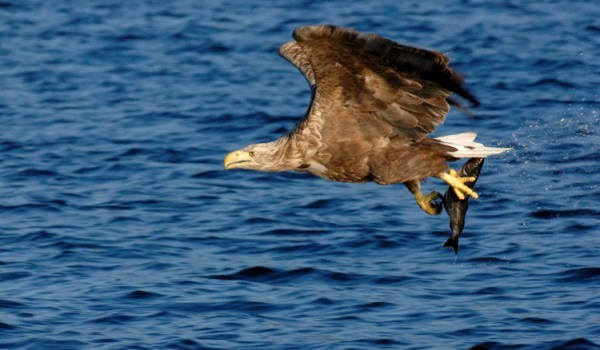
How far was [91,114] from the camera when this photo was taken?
1538cm

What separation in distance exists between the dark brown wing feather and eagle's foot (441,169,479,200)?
0.43 meters

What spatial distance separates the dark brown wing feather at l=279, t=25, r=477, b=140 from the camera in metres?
7.30

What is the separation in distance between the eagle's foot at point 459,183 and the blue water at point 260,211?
105 centimetres

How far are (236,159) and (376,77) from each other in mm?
1134

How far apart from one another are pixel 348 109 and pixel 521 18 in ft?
38.4

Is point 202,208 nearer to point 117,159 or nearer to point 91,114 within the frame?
point 117,159

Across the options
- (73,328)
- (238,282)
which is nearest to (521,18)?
(238,282)

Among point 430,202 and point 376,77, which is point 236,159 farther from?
point 430,202

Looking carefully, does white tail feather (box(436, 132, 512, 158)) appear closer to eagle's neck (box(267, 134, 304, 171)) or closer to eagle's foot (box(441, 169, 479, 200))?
eagle's foot (box(441, 169, 479, 200))

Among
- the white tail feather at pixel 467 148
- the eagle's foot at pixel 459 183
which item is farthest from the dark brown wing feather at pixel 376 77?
the eagle's foot at pixel 459 183

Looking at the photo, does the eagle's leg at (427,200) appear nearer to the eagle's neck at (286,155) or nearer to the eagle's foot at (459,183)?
the eagle's foot at (459,183)

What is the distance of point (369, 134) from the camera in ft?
27.3

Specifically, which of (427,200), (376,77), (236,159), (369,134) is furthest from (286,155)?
(427,200)

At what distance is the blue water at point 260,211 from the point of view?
9.41m
